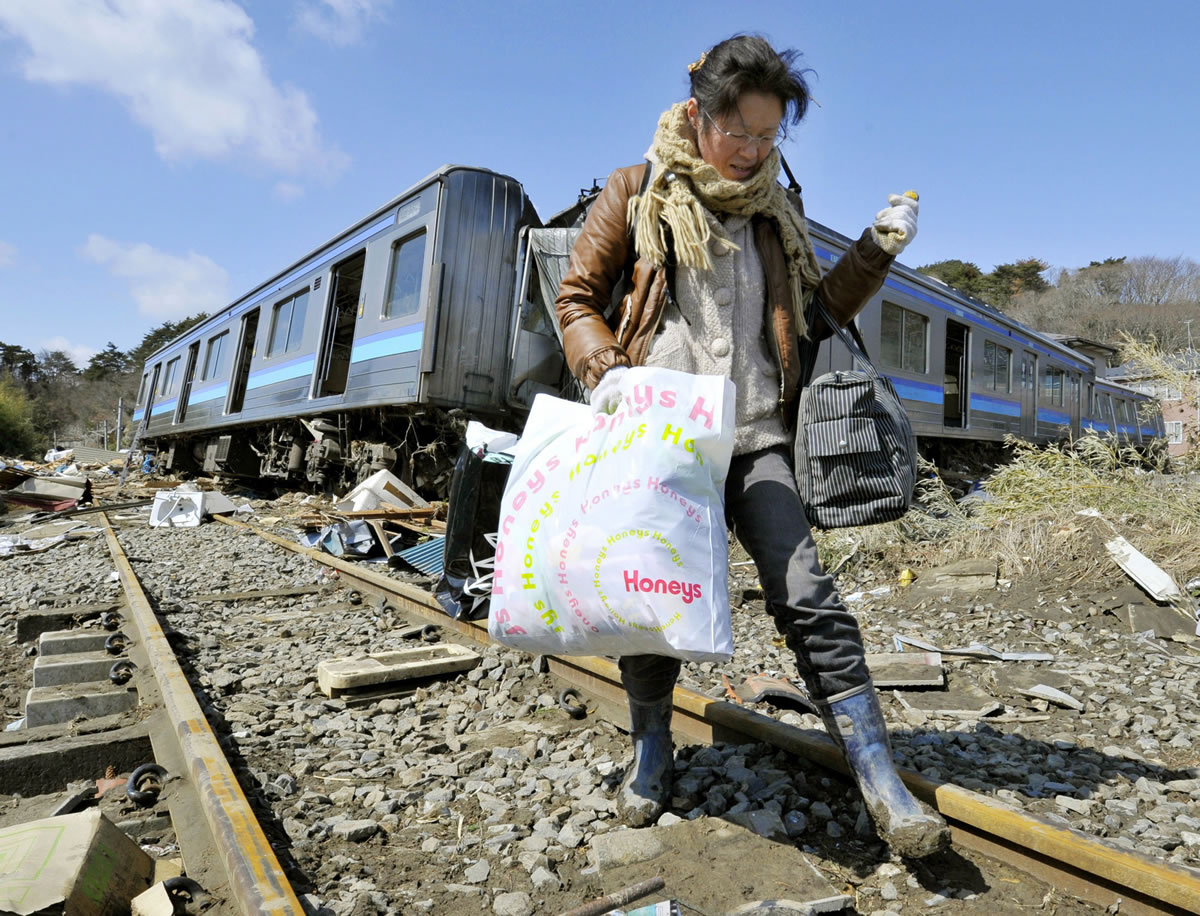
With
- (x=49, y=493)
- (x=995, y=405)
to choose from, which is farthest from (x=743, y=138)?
(x=49, y=493)

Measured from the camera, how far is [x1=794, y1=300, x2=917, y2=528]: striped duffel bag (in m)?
1.79

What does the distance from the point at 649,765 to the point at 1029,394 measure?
12.2 metres

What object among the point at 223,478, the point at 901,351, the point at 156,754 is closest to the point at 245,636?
the point at 156,754

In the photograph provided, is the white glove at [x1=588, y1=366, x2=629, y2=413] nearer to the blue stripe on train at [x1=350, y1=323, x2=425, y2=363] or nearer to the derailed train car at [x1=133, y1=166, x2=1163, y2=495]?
the derailed train car at [x1=133, y1=166, x2=1163, y2=495]

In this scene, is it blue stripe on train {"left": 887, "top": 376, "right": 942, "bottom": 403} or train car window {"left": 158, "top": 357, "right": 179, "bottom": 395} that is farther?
train car window {"left": 158, "top": 357, "right": 179, "bottom": 395}

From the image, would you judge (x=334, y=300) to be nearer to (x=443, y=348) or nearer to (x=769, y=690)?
(x=443, y=348)

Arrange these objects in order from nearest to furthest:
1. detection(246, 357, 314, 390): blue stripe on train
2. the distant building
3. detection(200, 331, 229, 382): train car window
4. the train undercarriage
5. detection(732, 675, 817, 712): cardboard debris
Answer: detection(732, 675, 817, 712): cardboard debris, the distant building, the train undercarriage, detection(246, 357, 314, 390): blue stripe on train, detection(200, 331, 229, 382): train car window

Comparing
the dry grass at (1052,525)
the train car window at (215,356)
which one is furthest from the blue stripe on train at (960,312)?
the train car window at (215,356)

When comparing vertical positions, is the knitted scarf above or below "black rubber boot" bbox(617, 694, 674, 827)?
above

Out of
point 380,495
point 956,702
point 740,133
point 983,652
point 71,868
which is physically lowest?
point 71,868

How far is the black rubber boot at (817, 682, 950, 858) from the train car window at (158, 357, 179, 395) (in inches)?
695

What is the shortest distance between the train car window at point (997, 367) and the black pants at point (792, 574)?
33.1ft

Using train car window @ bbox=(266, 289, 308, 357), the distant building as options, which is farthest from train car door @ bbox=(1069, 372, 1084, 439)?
train car window @ bbox=(266, 289, 308, 357)

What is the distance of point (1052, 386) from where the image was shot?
13047 millimetres
